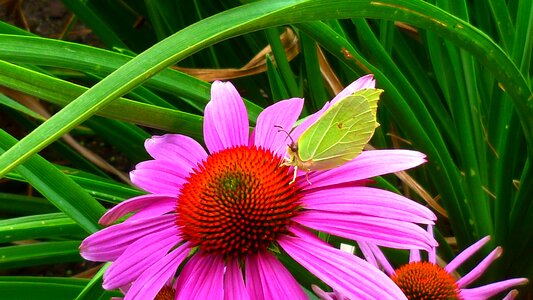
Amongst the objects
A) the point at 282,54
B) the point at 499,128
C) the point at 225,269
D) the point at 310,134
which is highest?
the point at 282,54

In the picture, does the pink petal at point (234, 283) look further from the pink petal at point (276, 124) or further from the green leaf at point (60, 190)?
the green leaf at point (60, 190)

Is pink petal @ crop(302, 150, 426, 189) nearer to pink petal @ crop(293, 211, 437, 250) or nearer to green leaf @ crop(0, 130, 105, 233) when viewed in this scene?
pink petal @ crop(293, 211, 437, 250)

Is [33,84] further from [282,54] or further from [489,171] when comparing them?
[489,171]

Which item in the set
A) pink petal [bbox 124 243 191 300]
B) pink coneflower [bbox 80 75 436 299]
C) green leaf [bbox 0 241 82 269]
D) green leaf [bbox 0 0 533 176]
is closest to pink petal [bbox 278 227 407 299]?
pink coneflower [bbox 80 75 436 299]

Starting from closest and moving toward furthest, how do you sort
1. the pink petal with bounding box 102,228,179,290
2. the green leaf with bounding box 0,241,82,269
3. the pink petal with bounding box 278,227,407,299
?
the pink petal with bounding box 278,227,407,299, the pink petal with bounding box 102,228,179,290, the green leaf with bounding box 0,241,82,269

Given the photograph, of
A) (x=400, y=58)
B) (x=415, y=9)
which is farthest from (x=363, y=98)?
(x=400, y=58)

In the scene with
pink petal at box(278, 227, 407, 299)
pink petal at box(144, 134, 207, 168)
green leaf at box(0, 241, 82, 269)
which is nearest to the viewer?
pink petal at box(278, 227, 407, 299)

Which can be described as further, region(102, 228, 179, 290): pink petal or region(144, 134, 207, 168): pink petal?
region(144, 134, 207, 168): pink petal

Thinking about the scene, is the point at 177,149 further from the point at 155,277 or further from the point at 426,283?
the point at 426,283
